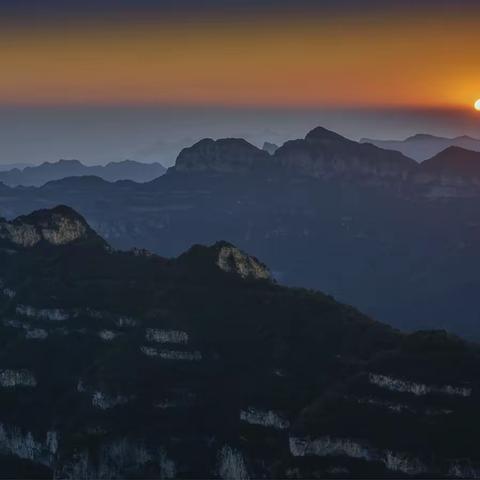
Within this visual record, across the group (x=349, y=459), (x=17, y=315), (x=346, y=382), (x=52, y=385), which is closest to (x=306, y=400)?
(x=346, y=382)

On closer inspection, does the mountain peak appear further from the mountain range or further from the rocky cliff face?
the mountain range

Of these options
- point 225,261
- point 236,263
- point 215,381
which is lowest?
point 215,381

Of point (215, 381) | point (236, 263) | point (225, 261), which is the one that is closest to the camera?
point (215, 381)

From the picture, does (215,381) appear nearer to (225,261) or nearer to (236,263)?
(225,261)

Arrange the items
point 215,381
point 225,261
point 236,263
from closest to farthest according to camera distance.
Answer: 1. point 215,381
2. point 225,261
3. point 236,263

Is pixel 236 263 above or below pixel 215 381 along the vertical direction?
above

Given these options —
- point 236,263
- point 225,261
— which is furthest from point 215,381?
point 236,263

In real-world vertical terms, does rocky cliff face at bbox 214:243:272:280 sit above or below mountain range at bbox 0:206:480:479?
above

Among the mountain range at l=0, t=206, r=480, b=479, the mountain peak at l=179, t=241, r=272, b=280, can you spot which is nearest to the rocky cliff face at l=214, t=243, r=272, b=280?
the mountain peak at l=179, t=241, r=272, b=280
